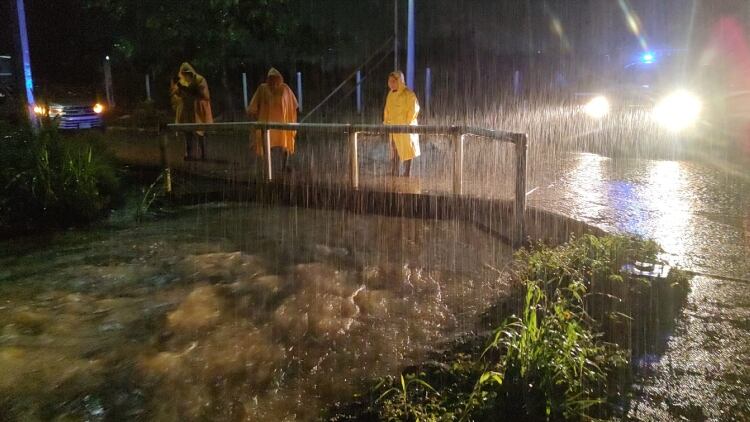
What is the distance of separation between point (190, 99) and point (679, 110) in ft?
32.2

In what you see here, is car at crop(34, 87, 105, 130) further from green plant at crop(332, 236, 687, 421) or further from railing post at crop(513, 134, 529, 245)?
green plant at crop(332, 236, 687, 421)

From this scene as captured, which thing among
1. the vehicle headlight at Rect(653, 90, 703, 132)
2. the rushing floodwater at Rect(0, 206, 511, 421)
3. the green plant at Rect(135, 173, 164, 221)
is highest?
the vehicle headlight at Rect(653, 90, 703, 132)

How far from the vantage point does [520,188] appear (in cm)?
655

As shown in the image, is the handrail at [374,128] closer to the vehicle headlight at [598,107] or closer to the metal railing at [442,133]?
the metal railing at [442,133]

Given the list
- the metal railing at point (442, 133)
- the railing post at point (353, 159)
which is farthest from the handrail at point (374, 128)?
the railing post at point (353, 159)

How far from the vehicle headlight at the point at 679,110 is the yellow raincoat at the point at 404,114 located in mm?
6998

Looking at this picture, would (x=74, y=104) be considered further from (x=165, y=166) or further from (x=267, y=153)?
(x=267, y=153)

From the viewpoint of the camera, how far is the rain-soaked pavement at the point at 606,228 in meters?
3.73

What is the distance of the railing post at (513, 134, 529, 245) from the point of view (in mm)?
6410

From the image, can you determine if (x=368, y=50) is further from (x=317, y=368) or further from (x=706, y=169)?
(x=317, y=368)

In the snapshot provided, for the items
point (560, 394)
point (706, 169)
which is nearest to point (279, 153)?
point (706, 169)

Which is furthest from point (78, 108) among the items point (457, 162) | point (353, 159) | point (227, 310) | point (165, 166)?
point (227, 310)

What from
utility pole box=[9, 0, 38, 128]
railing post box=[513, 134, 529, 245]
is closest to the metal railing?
railing post box=[513, 134, 529, 245]

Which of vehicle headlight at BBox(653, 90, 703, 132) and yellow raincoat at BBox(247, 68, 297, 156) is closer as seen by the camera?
yellow raincoat at BBox(247, 68, 297, 156)
